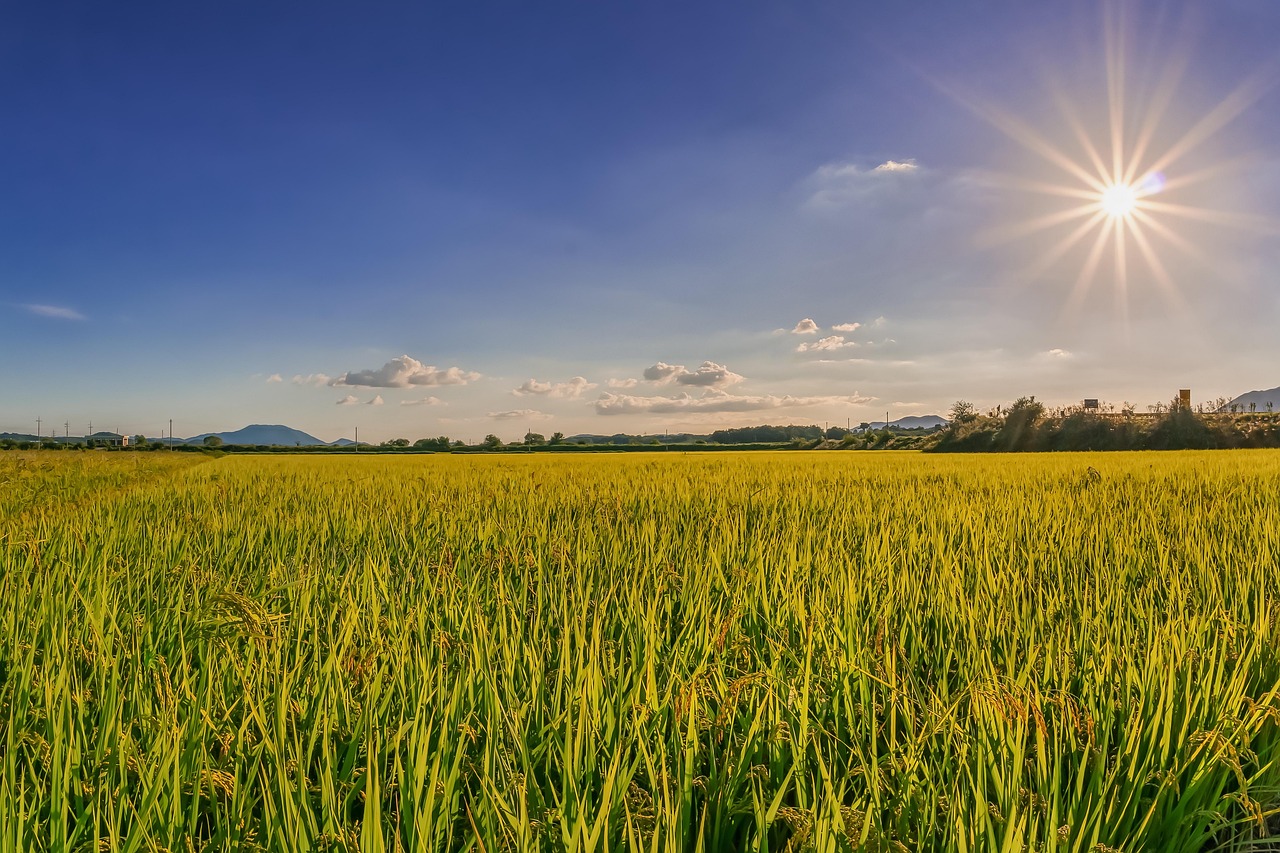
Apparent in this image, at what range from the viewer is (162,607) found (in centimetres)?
253

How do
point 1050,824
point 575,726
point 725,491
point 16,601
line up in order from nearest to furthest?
point 1050,824 → point 575,726 → point 16,601 → point 725,491

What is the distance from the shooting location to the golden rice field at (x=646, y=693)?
109cm

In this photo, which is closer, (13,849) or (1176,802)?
(13,849)

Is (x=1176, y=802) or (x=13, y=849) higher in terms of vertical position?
(x=13, y=849)

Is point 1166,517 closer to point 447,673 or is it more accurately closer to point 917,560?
point 917,560

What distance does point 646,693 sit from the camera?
4.91 ft

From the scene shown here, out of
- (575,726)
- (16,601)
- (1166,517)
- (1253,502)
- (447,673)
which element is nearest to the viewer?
(575,726)

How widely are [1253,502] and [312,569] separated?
696cm

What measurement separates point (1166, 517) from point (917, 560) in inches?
111

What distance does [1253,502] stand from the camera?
17.9ft

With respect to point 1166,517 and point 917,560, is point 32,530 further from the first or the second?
point 1166,517

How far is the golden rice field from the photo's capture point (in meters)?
1.09

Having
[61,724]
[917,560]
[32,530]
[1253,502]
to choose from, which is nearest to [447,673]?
[61,724]

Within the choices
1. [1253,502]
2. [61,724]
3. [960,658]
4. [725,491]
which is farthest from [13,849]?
[1253,502]
